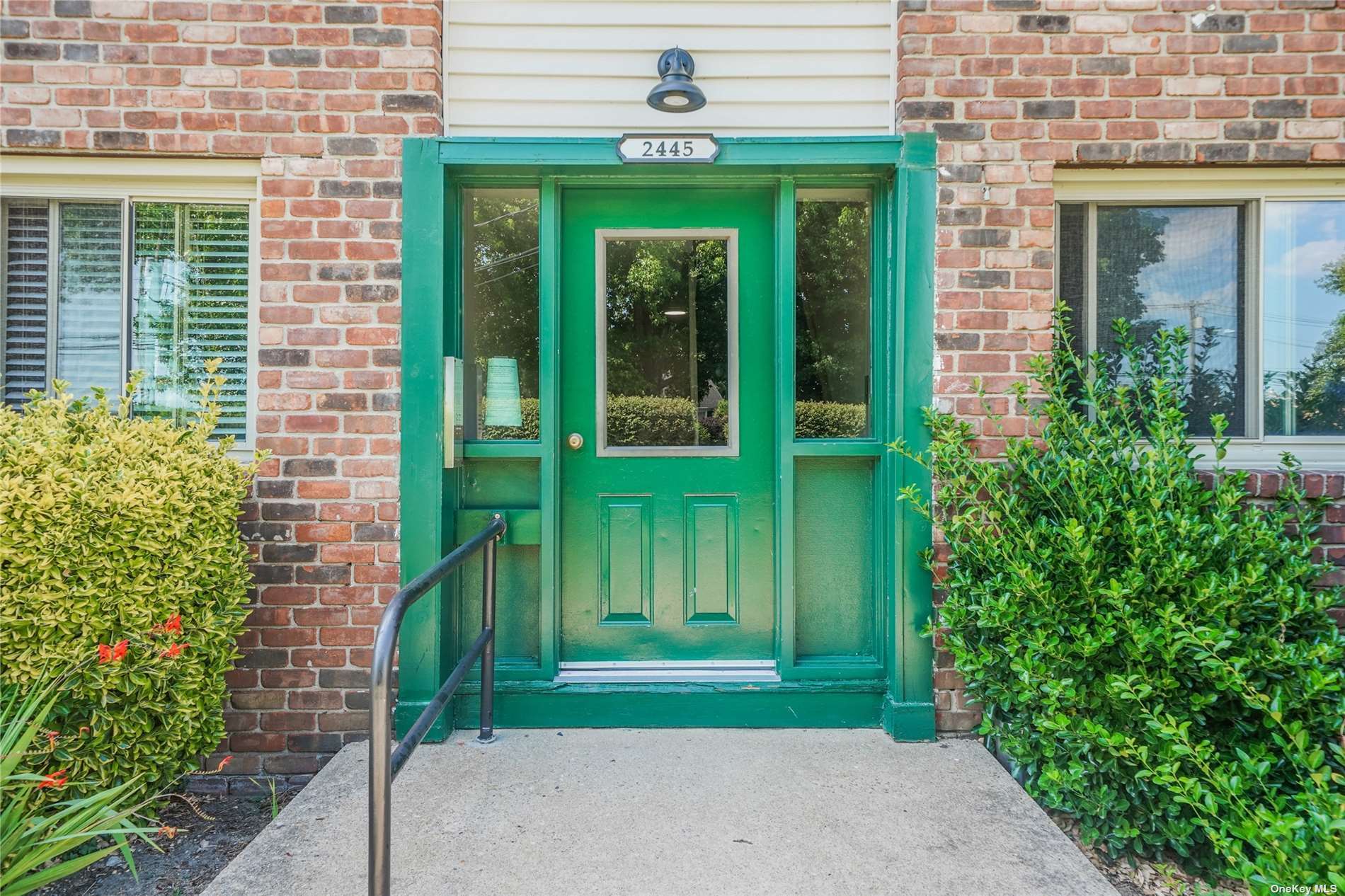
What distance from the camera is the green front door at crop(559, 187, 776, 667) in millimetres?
3273

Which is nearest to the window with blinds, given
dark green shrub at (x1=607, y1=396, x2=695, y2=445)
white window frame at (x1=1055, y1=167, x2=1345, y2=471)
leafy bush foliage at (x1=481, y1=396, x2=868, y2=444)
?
leafy bush foliage at (x1=481, y1=396, x2=868, y2=444)

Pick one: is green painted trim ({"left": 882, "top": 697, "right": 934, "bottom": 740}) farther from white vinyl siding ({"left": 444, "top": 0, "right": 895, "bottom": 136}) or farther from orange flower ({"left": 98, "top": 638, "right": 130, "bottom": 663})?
orange flower ({"left": 98, "top": 638, "right": 130, "bottom": 663})

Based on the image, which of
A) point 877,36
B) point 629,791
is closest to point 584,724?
point 629,791

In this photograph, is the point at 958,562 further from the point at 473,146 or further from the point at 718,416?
the point at 473,146

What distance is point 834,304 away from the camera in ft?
10.6

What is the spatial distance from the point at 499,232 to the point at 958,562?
7.84 feet

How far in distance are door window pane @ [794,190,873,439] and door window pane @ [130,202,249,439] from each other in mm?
2449

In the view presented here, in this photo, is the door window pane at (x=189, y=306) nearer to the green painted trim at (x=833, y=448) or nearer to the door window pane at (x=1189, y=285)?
the green painted trim at (x=833, y=448)

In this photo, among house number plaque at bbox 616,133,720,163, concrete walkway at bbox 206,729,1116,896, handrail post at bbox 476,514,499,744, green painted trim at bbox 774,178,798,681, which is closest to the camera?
concrete walkway at bbox 206,729,1116,896

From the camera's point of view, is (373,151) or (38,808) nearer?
(38,808)

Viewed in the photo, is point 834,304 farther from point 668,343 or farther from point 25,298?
point 25,298

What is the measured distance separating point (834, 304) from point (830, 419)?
513mm

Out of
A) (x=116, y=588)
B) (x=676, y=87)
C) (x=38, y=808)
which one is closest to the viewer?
(x=38, y=808)

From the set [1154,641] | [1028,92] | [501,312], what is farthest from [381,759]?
[1028,92]
